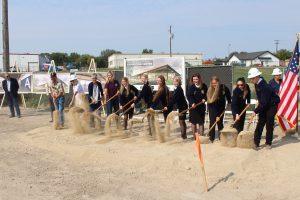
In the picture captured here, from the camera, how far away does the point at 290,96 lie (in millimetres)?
9633

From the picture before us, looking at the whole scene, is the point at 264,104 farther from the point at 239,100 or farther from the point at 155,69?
the point at 155,69

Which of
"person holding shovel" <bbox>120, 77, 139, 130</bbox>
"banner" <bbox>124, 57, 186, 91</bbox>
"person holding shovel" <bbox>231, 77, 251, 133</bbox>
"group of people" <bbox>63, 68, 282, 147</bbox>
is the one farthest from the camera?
"banner" <bbox>124, 57, 186, 91</bbox>

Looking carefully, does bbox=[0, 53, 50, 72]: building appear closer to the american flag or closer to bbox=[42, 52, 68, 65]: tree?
the american flag

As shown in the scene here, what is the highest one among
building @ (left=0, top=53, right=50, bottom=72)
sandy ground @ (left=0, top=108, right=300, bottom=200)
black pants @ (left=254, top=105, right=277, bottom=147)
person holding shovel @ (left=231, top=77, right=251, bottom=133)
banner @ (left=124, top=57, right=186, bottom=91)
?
building @ (left=0, top=53, right=50, bottom=72)

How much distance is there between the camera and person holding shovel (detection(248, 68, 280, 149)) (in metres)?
7.98

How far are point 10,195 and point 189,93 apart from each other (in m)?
4.78

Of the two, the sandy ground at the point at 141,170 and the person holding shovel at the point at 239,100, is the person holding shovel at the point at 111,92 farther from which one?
the person holding shovel at the point at 239,100

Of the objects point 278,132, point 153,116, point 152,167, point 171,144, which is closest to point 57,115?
point 153,116

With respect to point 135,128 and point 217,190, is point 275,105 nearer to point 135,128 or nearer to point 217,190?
point 217,190

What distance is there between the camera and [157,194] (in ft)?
19.5

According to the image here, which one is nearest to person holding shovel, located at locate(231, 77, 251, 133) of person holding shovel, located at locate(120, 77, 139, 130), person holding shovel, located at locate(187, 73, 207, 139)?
person holding shovel, located at locate(187, 73, 207, 139)

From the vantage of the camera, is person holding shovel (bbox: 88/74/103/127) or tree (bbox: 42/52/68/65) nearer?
person holding shovel (bbox: 88/74/103/127)

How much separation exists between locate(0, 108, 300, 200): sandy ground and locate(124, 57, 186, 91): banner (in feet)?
11.8

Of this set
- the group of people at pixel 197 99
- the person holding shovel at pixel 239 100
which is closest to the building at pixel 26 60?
the group of people at pixel 197 99
